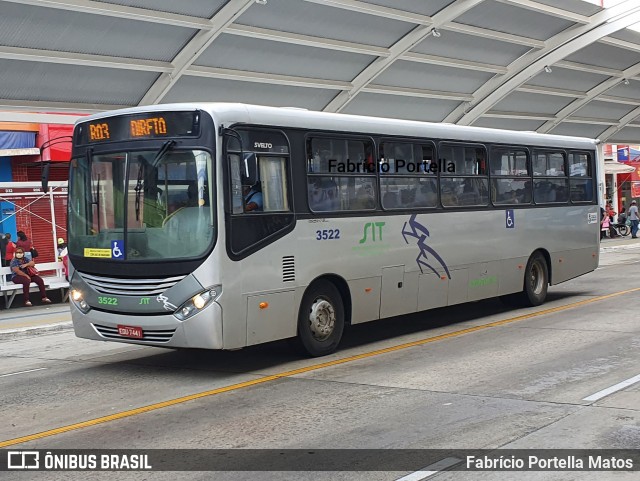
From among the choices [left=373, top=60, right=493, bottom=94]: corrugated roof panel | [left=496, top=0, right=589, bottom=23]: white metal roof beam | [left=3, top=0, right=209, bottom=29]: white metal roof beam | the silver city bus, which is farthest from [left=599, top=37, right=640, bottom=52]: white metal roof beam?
the silver city bus

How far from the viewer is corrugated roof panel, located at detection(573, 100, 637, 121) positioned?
40.1 meters

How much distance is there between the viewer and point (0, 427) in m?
8.02

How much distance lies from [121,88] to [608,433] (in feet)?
59.2

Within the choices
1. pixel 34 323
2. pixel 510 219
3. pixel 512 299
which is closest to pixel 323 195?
pixel 510 219

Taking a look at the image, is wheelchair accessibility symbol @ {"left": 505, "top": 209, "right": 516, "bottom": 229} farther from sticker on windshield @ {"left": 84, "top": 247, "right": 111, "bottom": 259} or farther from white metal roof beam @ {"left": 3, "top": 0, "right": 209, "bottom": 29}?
white metal roof beam @ {"left": 3, "top": 0, "right": 209, "bottom": 29}

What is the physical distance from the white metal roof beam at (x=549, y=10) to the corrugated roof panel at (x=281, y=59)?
471 centimetres

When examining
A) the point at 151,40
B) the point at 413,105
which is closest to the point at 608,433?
the point at 151,40

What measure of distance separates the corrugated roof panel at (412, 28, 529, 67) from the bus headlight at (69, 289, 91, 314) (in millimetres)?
18608

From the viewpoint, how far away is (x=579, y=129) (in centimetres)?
4206

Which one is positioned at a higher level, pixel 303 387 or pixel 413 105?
pixel 413 105

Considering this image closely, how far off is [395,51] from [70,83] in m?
10.2

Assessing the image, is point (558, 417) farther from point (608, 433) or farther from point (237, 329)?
point (237, 329)

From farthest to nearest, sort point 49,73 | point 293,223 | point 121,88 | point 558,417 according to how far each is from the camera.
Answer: point 121,88, point 49,73, point 293,223, point 558,417

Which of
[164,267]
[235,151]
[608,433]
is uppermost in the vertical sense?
[235,151]
